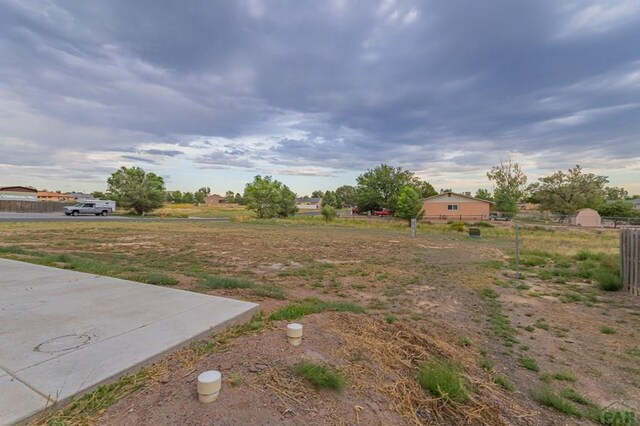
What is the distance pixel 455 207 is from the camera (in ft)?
142

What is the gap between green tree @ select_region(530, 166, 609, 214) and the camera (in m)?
44.4

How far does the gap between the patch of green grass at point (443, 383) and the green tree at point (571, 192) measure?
175 ft

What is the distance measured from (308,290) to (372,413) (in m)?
4.17

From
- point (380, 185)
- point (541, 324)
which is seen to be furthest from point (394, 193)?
point (541, 324)

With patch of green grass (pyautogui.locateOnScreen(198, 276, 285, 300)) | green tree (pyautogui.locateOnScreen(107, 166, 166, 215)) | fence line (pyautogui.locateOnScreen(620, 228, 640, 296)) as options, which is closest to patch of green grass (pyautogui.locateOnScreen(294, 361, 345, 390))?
patch of green grass (pyautogui.locateOnScreen(198, 276, 285, 300))

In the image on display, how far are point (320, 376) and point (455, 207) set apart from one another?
4496 centimetres

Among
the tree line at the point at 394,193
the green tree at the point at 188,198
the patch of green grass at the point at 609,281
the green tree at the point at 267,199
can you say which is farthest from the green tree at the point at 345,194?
the patch of green grass at the point at 609,281

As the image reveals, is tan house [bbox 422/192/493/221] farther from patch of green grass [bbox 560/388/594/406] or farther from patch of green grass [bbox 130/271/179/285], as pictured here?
patch of green grass [bbox 560/388/594/406]

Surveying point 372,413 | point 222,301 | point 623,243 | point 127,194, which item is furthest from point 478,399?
point 127,194

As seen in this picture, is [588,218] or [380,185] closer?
[588,218]

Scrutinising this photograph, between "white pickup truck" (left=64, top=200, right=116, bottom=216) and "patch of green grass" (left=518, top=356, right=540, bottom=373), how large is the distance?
145ft

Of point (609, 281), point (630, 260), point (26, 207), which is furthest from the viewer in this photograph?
point (26, 207)

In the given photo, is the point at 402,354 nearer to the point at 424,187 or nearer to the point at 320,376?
the point at 320,376

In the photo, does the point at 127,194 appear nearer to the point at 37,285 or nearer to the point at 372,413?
the point at 37,285
